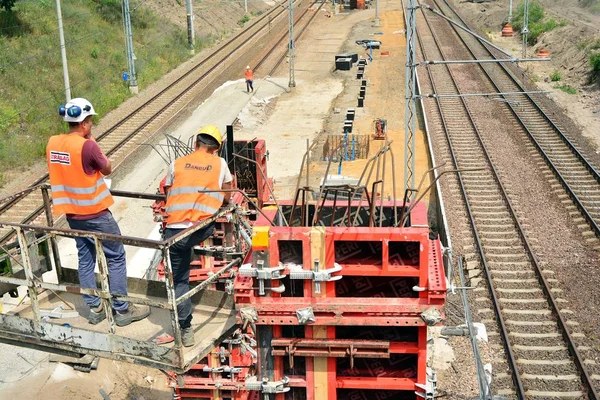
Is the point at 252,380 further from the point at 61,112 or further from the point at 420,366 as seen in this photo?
the point at 61,112

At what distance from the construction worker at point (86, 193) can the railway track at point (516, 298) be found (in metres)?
3.23

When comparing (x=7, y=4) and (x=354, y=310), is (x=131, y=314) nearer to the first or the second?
(x=354, y=310)

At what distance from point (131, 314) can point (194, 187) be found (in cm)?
141

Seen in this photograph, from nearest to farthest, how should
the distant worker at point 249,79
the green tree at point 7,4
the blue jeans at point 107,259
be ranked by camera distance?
the blue jeans at point 107,259 < the distant worker at point 249,79 < the green tree at point 7,4

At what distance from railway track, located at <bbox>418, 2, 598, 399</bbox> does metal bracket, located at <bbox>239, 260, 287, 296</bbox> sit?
6.54 feet

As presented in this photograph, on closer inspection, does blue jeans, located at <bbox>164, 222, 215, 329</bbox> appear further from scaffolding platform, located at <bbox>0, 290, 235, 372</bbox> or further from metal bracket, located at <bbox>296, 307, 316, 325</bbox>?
metal bracket, located at <bbox>296, 307, 316, 325</bbox>

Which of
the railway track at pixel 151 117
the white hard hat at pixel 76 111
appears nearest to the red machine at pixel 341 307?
the white hard hat at pixel 76 111

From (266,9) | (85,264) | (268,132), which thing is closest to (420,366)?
(85,264)

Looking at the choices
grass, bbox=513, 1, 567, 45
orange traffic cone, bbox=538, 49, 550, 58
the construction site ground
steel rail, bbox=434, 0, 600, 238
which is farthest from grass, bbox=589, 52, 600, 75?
grass, bbox=513, 1, 567, 45

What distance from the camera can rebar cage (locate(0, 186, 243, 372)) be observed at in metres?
5.75

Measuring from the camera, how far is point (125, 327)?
6484 mm

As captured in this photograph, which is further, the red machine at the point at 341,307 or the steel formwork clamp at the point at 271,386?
the steel formwork clamp at the point at 271,386

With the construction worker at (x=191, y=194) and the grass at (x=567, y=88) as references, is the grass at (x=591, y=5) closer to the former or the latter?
the grass at (x=567, y=88)

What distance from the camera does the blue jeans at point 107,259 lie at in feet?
21.0
